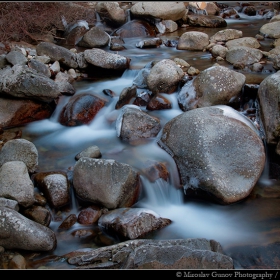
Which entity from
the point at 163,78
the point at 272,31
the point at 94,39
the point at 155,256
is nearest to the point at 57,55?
the point at 94,39

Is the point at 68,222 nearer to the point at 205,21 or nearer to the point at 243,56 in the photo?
the point at 243,56

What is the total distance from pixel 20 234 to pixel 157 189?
76.8 inches

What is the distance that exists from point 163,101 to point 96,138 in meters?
1.54

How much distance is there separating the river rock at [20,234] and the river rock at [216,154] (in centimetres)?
211

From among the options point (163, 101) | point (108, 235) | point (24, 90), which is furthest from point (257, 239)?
point (24, 90)

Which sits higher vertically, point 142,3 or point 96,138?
point 142,3

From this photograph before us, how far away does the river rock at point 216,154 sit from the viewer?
15.3 ft

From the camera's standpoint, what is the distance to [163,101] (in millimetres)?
6695

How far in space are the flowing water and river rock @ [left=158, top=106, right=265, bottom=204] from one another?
7.5 inches

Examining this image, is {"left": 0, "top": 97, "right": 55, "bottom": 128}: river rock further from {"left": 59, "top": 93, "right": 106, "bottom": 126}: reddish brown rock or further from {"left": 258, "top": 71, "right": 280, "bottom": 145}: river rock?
{"left": 258, "top": 71, "right": 280, "bottom": 145}: river rock

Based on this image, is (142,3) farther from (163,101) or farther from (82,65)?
(163,101)

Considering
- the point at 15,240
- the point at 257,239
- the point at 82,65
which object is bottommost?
the point at 257,239

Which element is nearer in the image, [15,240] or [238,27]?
[15,240]

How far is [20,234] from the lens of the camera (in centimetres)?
371
